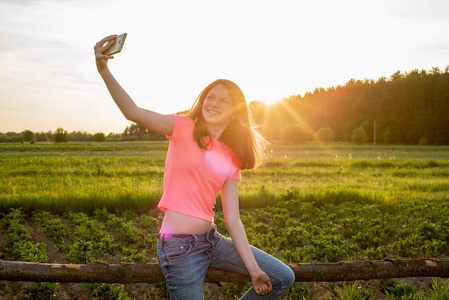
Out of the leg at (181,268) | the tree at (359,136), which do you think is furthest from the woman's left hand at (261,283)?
the tree at (359,136)

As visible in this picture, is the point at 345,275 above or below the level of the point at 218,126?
below

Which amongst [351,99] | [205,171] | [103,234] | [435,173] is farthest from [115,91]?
[351,99]

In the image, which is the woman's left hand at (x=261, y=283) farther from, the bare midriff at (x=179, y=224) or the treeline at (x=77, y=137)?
the treeline at (x=77, y=137)

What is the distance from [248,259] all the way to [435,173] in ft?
62.2

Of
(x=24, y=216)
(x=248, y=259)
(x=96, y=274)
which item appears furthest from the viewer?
(x=24, y=216)

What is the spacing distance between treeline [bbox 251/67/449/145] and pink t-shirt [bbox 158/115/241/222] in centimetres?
5655

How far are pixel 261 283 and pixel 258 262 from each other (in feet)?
0.54

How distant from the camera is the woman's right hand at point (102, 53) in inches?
92.0

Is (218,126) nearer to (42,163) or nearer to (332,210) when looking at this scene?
(332,210)

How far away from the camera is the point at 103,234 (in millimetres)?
6176

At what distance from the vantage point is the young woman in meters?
2.57

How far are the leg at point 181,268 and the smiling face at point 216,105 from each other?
957 millimetres

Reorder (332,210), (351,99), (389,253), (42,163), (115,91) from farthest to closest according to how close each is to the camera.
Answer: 1. (351,99)
2. (42,163)
3. (332,210)
4. (389,253)
5. (115,91)

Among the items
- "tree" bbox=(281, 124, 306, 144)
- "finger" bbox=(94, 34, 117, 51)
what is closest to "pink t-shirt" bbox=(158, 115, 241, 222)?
"finger" bbox=(94, 34, 117, 51)
